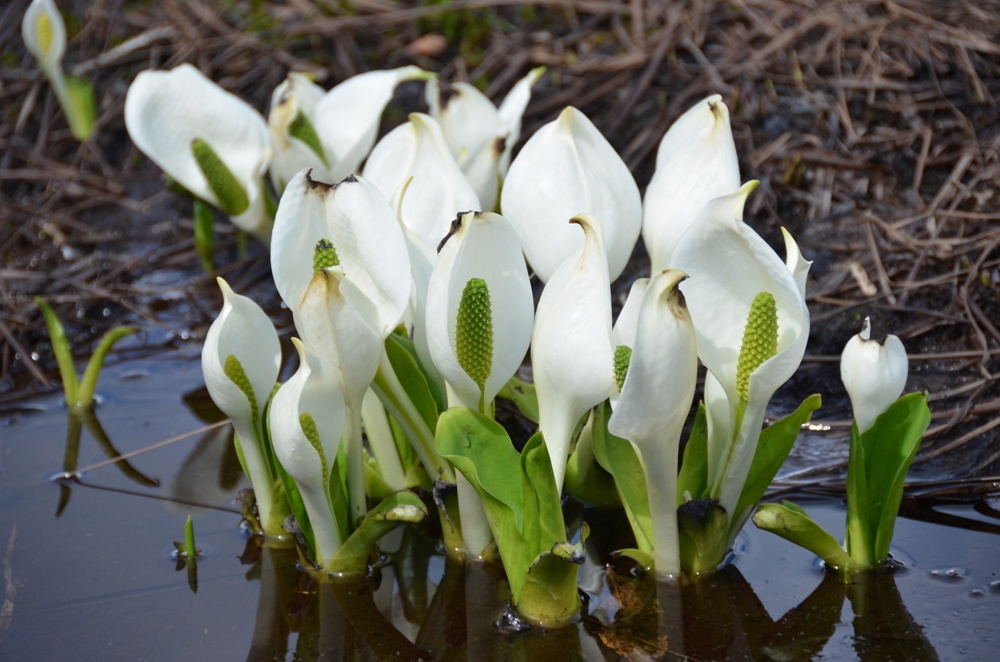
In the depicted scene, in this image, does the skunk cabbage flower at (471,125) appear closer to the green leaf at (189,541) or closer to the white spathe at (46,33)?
the green leaf at (189,541)

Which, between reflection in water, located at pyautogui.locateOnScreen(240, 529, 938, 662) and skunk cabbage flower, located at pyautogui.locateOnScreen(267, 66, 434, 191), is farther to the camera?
skunk cabbage flower, located at pyautogui.locateOnScreen(267, 66, 434, 191)

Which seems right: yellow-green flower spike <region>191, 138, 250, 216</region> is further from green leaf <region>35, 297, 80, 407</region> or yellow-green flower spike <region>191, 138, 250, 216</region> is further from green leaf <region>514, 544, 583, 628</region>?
green leaf <region>514, 544, 583, 628</region>

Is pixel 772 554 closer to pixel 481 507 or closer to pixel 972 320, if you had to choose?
pixel 481 507

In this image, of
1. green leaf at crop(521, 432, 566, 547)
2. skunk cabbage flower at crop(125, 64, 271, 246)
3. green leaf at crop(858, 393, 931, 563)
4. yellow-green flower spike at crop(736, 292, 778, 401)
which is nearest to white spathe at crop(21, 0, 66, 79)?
skunk cabbage flower at crop(125, 64, 271, 246)

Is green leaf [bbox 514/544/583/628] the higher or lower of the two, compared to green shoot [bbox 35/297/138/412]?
higher

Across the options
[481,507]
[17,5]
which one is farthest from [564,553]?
[17,5]
